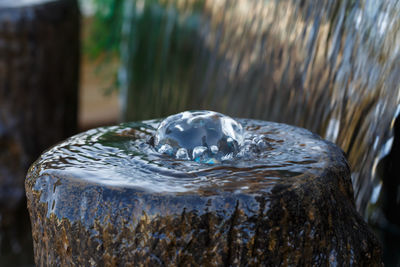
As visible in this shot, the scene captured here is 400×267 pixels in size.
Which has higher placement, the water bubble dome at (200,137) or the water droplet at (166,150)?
the water bubble dome at (200,137)

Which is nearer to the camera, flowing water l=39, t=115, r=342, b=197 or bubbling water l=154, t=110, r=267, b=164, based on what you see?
flowing water l=39, t=115, r=342, b=197

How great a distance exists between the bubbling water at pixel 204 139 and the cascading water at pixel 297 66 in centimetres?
65

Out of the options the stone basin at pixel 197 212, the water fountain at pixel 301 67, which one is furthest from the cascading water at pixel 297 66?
the stone basin at pixel 197 212

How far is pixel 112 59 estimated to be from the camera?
6879 millimetres

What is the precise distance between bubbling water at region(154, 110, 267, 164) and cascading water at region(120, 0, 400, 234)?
0.65 meters

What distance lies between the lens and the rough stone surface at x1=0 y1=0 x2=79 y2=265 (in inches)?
153

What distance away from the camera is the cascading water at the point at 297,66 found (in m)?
2.10

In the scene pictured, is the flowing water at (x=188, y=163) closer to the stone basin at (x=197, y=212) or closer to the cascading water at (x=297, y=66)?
the stone basin at (x=197, y=212)

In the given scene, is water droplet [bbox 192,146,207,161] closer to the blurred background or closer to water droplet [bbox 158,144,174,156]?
water droplet [bbox 158,144,174,156]

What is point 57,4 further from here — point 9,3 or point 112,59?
point 112,59

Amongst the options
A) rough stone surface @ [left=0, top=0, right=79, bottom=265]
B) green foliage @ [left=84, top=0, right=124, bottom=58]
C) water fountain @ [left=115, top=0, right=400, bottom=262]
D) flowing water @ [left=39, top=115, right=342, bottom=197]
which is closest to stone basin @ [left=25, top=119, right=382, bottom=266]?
flowing water @ [left=39, top=115, right=342, bottom=197]

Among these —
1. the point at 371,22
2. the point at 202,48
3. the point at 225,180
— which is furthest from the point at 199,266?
the point at 202,48

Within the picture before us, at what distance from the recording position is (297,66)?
105 inches

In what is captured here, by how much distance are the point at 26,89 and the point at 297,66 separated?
6.93ft
